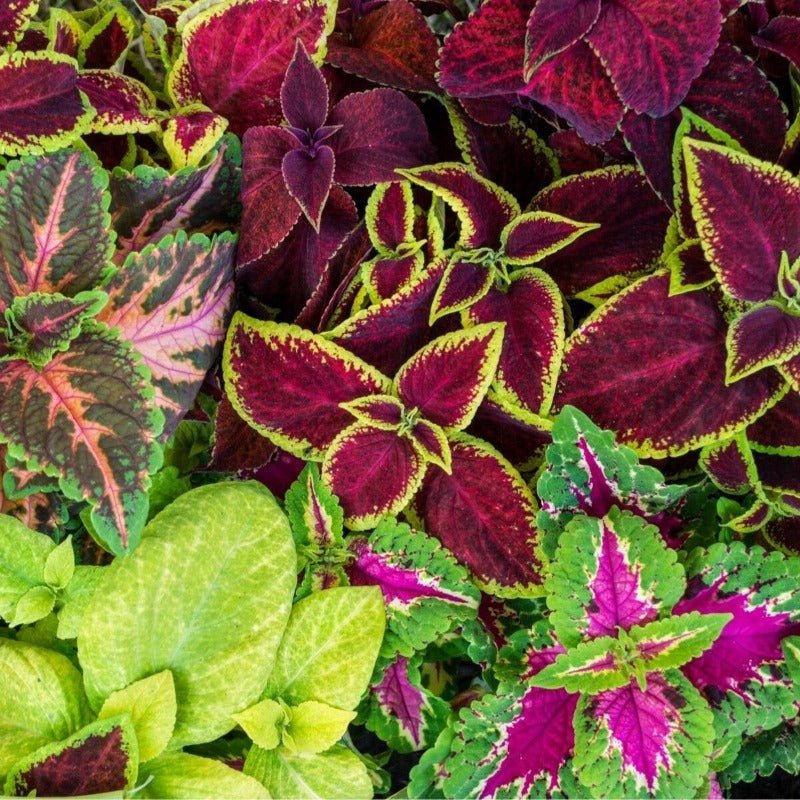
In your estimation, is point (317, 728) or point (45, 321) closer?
point (45, 321)

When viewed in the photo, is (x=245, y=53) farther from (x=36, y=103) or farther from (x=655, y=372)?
(x=655, y=372)

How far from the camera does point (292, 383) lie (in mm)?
764

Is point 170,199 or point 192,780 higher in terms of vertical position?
point 170,199

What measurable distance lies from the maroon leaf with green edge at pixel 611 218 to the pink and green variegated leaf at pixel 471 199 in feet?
0.14

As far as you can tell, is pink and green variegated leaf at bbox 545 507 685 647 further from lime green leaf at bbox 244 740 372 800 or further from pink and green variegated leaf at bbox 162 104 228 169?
pink and green variegated leaf at bbox 162 104 228 169

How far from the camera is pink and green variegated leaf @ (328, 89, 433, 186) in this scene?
0.76 meters

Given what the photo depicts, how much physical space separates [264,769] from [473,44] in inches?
25.7

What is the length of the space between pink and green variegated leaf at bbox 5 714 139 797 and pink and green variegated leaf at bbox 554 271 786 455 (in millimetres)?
465

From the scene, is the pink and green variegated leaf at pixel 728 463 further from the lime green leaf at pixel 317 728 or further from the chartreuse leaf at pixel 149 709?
the chartreuse leaf at pixel 149 709

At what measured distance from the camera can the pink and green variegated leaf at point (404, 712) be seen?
851 millimetres

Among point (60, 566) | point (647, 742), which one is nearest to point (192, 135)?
→ point (60, 566)

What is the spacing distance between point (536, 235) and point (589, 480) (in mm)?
205

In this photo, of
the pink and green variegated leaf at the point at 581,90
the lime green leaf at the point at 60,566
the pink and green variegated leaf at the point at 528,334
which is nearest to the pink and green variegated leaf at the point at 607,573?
the pink and green variegated leaf at the point at 528,334

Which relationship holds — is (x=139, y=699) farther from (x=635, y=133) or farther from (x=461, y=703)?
(x=635, y=133)
